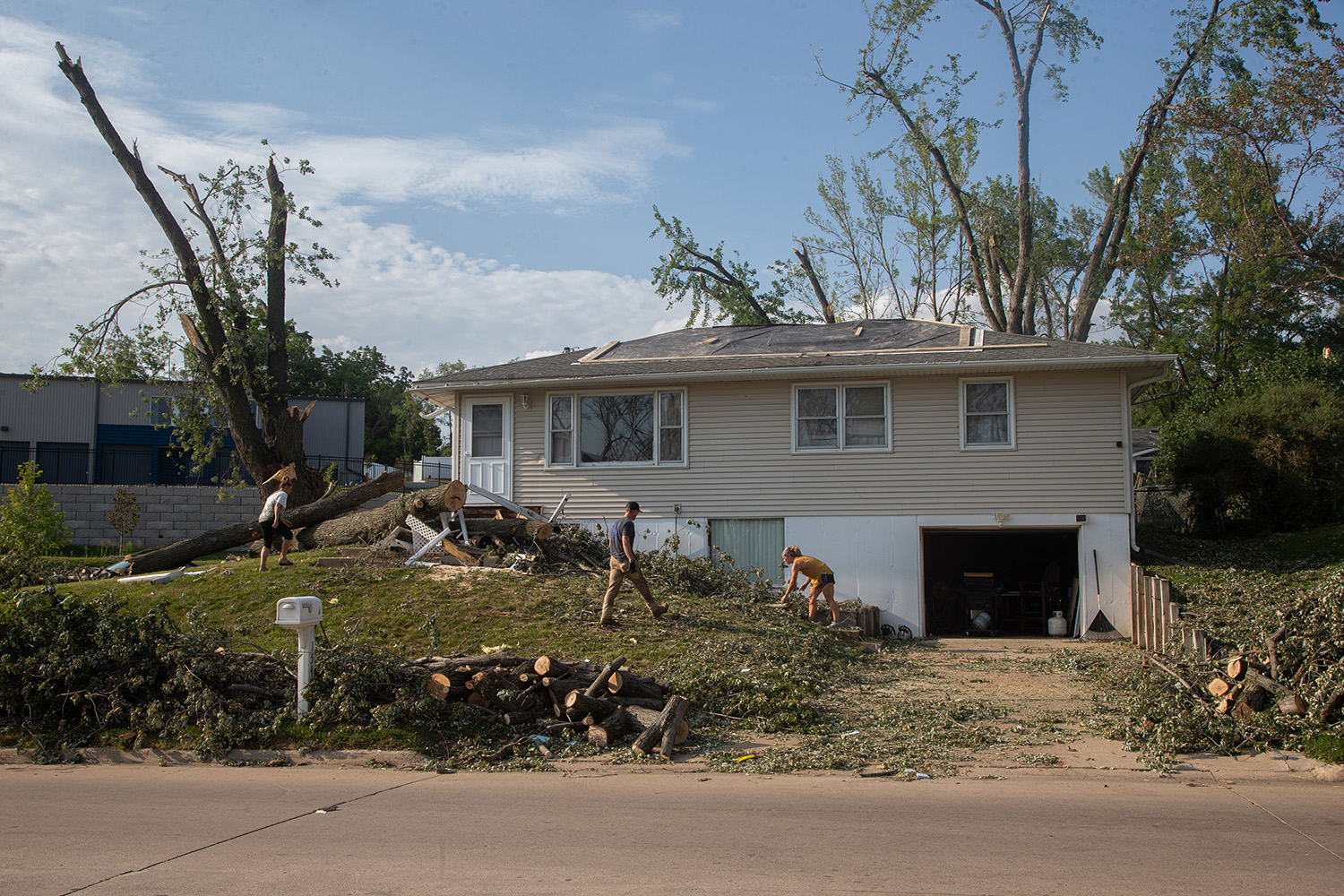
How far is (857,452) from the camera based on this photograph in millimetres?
17469

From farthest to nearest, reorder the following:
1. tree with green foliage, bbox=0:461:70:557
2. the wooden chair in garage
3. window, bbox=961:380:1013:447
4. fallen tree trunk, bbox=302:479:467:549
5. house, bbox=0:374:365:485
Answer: house, bbox=0:374:365:485 < tree with green foliage, bbox=0:461:70:557 < the wooden chair in garage < window, bbox=961:380:1013:447 < fallen tree trunk, bbox=302:479:467:549

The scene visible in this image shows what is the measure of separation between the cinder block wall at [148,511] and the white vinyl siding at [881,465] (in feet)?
38.5

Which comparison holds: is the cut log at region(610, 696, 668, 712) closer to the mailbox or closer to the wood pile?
the mailbox

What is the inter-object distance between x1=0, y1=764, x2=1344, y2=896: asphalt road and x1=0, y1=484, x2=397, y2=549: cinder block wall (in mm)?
19500

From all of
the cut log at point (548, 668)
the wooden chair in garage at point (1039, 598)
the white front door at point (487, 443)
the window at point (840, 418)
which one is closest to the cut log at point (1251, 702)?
the cut log at point (548, 668)

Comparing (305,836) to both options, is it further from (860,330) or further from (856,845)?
(860,330)

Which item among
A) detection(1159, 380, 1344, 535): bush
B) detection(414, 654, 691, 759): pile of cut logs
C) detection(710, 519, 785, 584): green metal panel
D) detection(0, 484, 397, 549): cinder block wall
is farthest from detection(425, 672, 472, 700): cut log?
detection(0, 484, 397, 549): cinder block wall

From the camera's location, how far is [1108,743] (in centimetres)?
826

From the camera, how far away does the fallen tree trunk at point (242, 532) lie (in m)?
16.8

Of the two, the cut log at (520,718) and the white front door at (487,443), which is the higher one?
the white front door at (487,443)

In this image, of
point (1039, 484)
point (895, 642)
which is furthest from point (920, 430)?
point (895, 642)

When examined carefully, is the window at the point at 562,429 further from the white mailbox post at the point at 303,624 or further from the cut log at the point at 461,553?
the white mailbox post at the point at 303,624

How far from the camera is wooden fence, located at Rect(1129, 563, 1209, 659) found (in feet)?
33.7

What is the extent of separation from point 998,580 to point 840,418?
591cm
